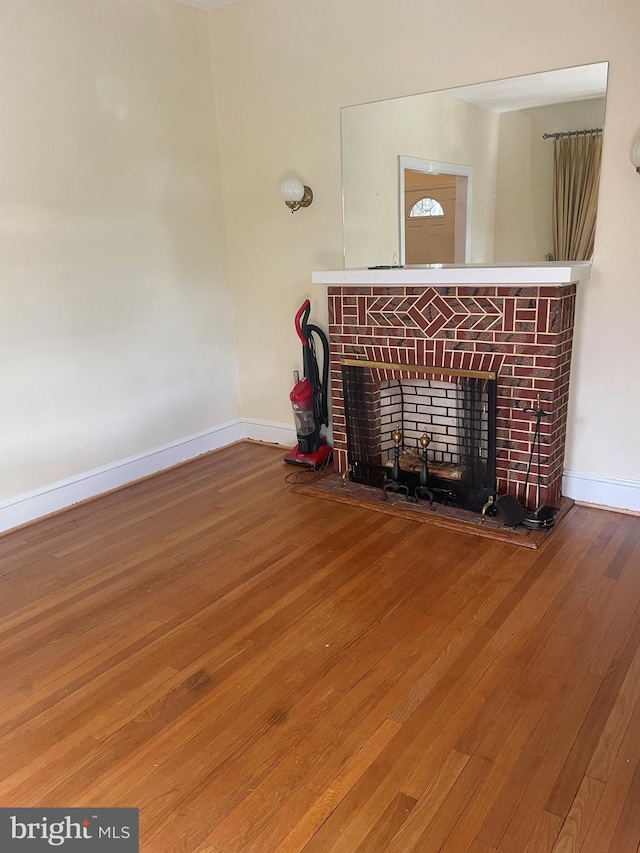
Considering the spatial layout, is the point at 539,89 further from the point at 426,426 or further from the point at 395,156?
the point at 426,426

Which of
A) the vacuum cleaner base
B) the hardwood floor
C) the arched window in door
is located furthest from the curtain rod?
the vacuum cleaner base

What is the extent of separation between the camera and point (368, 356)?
3637mm

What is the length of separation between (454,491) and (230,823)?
6.95 feet

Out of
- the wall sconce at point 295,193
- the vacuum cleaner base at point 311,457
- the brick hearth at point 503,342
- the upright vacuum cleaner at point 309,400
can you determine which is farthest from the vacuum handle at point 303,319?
the vacuum cleaner base at point 311,457

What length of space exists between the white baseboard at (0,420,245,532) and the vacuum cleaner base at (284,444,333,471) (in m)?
0.70

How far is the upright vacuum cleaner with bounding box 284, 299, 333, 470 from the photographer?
4.04 m

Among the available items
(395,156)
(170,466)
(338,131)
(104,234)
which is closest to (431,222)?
(395,156)

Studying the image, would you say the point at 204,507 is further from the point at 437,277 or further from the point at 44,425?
the point at 437,277

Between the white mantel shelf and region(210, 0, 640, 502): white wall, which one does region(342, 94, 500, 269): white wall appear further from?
the white mantel shelf

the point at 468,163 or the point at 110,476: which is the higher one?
the point at 468,163

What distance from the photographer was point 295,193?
3.87 m

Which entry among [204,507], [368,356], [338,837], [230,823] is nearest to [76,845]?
[230,823]

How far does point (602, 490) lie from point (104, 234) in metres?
3.15

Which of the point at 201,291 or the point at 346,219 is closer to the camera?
the point at 346,219
